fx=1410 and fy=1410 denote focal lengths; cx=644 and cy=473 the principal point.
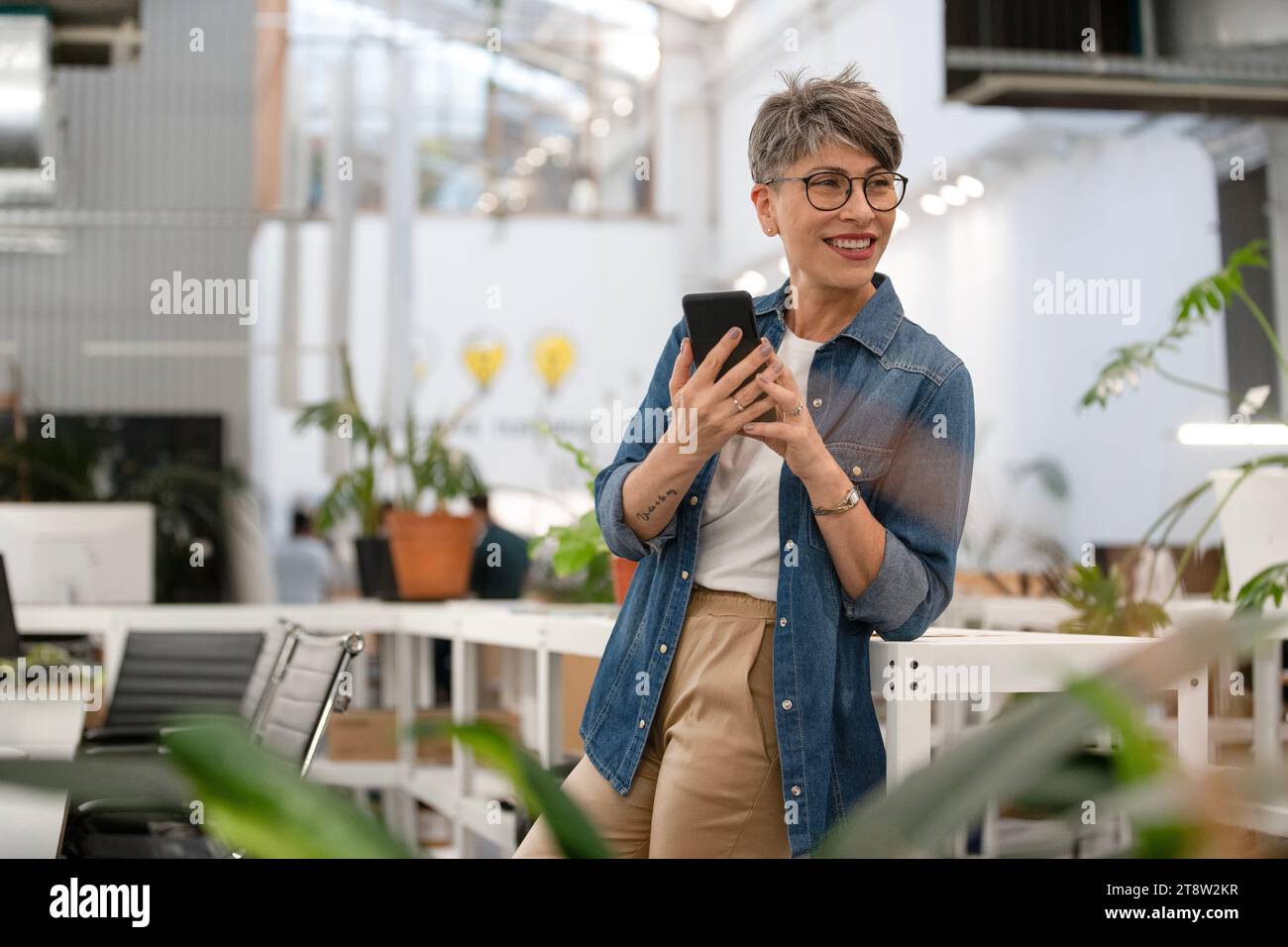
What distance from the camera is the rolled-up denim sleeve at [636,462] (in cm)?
118

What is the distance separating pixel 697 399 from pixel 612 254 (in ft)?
35.7

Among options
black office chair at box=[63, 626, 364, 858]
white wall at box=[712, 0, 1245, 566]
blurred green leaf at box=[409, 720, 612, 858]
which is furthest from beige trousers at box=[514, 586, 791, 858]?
white wall at box=[712, 0, 1245, 566]

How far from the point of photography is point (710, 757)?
1124mm

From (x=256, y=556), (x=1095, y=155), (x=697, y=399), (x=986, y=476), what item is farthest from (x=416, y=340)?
(x=697, y=399)

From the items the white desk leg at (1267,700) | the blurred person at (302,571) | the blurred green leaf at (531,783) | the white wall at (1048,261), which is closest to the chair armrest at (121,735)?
the white desk leg at (1267,700)

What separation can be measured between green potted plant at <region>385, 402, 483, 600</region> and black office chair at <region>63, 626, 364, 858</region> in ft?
3.56

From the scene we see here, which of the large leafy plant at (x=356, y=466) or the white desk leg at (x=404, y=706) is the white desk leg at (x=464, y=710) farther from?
the large leafy plant at (x=356, y=466)

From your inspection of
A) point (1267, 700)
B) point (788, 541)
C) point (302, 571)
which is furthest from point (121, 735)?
point (302, 571)

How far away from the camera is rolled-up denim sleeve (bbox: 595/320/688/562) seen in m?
1.18

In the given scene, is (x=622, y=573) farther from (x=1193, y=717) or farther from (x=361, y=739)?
(x=361, y=739)

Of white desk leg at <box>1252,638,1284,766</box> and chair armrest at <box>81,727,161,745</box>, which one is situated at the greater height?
white desk leg at <box>1252,638,1284,766</box>

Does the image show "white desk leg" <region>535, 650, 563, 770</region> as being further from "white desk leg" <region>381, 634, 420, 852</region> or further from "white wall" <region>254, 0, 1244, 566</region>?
"white wall" <region>254, 0, 1244, 566</region>

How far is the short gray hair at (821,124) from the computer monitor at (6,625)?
282cm
